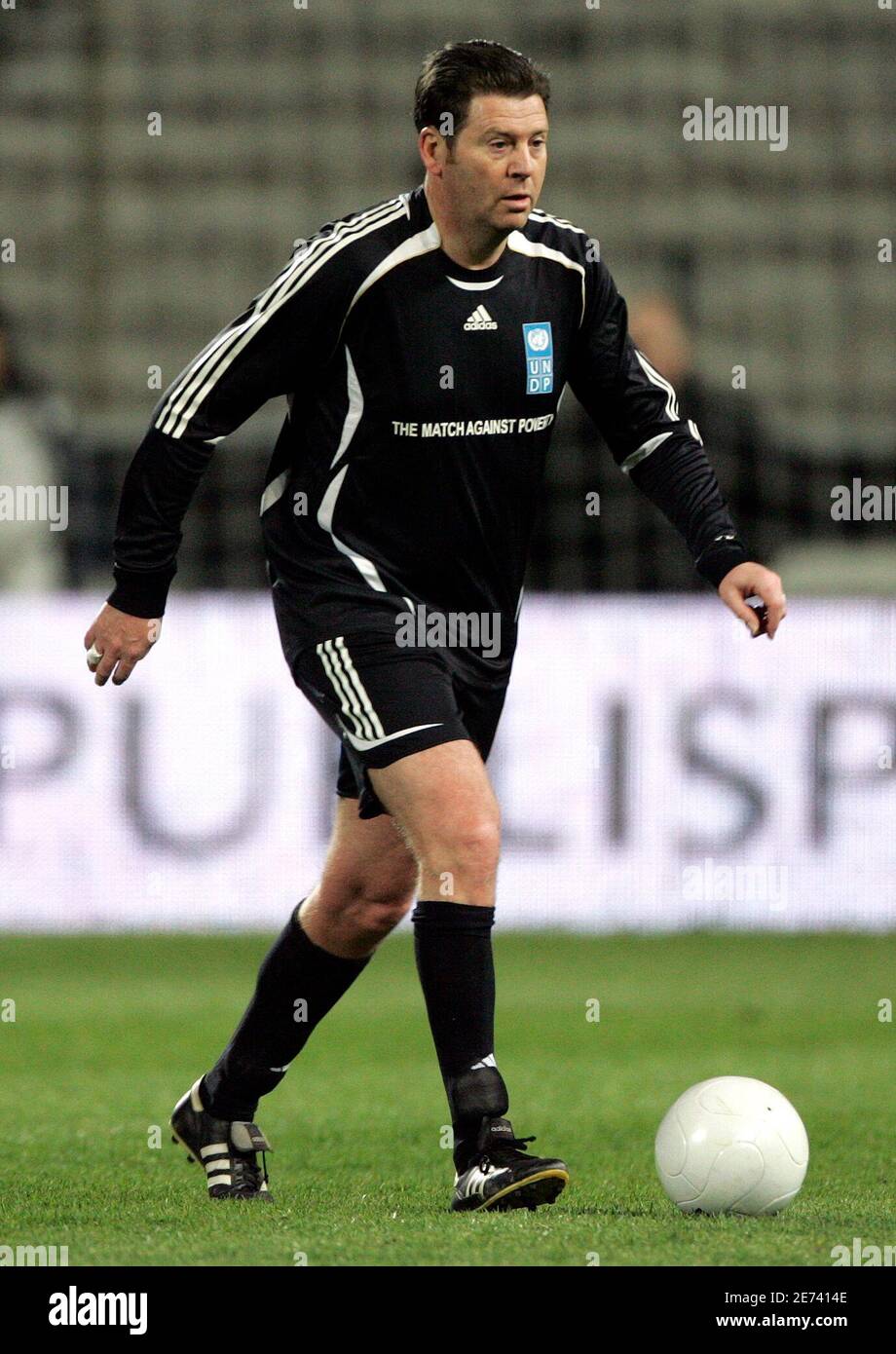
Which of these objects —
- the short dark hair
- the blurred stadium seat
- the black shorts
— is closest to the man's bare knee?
the black shorts

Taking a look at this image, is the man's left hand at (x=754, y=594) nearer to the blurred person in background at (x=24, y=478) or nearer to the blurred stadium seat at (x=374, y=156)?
the blurred person in background at (x=24, y=478)

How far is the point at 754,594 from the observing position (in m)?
4.48

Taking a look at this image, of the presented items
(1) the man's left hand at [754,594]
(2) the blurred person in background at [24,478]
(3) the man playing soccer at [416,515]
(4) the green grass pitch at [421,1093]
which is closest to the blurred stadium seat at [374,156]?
(2) the blurred person in background at [24,478]

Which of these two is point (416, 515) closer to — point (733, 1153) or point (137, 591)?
point (137, 591)

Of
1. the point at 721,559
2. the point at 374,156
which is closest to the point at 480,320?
the point at 721,559

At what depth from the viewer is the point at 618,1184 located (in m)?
4.81

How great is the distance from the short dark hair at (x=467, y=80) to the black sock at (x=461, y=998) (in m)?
1.46

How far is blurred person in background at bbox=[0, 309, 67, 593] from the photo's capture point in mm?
10414

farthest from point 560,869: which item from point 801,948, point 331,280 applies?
point 331,280

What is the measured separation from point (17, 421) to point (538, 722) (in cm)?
276

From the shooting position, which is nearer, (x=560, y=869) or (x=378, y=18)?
(x=560, y=869)

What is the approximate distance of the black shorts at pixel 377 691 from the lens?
429 cm

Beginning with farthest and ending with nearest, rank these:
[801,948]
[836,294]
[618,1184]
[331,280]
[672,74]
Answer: [672,74]
[836,294]
[801,948]
[618,1184]
[331,280]

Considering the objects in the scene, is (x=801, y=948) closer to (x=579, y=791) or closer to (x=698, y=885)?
(x=698, y=885)
